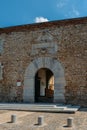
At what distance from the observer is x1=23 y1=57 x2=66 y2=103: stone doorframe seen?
42.5 ft

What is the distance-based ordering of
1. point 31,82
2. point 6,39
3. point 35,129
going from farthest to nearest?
point 6,39 < point 31,82 < point 35,129

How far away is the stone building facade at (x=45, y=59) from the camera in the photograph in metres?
12.7

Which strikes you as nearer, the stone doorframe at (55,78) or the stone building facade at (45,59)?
the stone building facade at (45,59)

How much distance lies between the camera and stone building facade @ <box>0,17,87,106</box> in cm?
1273

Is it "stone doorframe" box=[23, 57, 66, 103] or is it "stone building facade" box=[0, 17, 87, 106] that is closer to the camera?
"stone building facade" box=[0, 17, 87, 106]

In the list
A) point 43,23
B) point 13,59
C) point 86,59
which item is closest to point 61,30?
point 43,23

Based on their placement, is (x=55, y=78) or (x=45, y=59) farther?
(x=45, y=59)

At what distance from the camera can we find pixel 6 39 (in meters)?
14.8

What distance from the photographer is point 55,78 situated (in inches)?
520

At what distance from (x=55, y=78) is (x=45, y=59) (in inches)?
50.8

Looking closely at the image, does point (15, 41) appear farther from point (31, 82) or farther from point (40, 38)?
point (31, 82)

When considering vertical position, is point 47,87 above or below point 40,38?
below

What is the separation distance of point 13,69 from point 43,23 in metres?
3.38

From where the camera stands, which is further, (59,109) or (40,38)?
(40,38)
